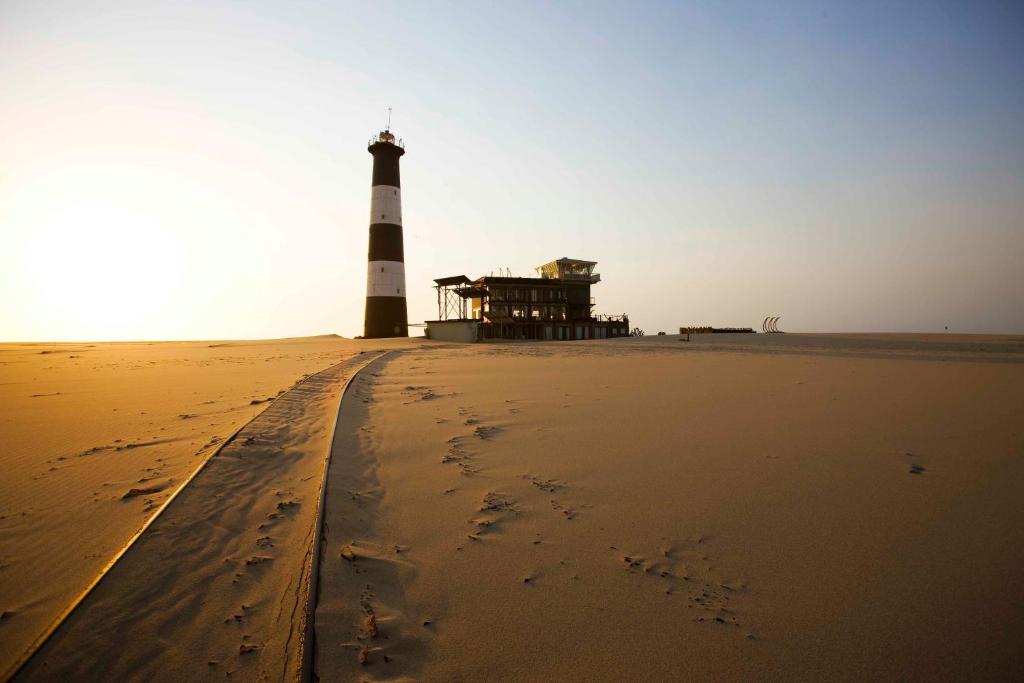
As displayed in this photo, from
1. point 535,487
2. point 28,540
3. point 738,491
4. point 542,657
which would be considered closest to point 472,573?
point 542,657

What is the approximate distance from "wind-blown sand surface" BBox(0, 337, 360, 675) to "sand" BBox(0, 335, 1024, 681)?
5 cm

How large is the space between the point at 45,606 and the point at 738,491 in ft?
19.8

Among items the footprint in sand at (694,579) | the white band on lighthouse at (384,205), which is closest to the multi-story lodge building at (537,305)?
the white band on lighthouse at (384,205)

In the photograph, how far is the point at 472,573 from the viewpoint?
367cm

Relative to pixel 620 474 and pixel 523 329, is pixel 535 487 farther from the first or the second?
pixel 523 329

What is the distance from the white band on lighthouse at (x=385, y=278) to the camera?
3766 centimetres

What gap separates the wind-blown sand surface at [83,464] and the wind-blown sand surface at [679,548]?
1946 millimetres

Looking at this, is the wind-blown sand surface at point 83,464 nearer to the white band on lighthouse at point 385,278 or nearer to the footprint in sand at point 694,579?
the footprint in sand at point 694,579

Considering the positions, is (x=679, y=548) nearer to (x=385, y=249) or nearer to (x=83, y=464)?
(x=83, y=464)

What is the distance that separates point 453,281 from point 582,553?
40662 mm

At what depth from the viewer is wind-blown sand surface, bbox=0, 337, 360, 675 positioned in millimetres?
3676

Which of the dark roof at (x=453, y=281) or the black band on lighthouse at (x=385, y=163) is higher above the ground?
the black band on lighthouse at (x=385, y=163)

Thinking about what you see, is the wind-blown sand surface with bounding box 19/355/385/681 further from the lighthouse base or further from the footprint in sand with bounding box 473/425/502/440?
the lighthouse base

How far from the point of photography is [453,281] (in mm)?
43406
